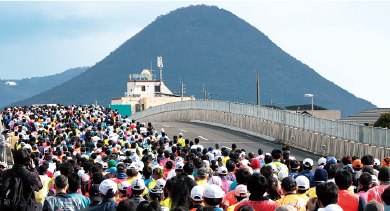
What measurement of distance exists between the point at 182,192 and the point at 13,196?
2557 millimetres

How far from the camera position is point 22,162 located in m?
7.27

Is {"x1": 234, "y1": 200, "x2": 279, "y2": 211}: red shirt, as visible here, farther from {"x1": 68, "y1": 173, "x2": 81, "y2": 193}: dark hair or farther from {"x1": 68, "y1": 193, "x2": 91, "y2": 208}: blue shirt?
{"x1": 68, "y1": 173, "x2": 81, "y2": 193}: dark hair

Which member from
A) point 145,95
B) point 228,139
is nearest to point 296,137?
point 228,139

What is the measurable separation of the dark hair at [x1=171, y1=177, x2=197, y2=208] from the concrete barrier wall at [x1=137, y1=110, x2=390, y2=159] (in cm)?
1593

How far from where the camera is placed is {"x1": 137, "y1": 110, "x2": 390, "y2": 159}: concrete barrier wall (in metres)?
22.5

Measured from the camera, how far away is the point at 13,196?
6980 millimetres

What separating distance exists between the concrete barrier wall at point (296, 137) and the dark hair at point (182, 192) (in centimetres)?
1593

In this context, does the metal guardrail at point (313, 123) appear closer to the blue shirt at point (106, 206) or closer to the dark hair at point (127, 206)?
the blue shirt at point (106, 206)

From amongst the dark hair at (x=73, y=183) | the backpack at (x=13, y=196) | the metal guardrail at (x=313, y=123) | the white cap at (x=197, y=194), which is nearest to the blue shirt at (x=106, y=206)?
the dark hair at (x=73, y=183)

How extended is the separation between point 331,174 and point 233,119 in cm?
3025

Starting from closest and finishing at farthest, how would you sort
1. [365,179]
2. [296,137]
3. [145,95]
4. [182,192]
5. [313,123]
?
[182,192] < [365,179] < [313,123] < [296,137] < [145,95]

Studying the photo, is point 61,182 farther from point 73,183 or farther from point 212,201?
point 212,201

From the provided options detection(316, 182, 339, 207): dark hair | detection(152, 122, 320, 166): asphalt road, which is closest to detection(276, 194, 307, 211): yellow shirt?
detection(316, 182, 339, 207): dark hair

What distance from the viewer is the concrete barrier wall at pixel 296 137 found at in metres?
22.5
